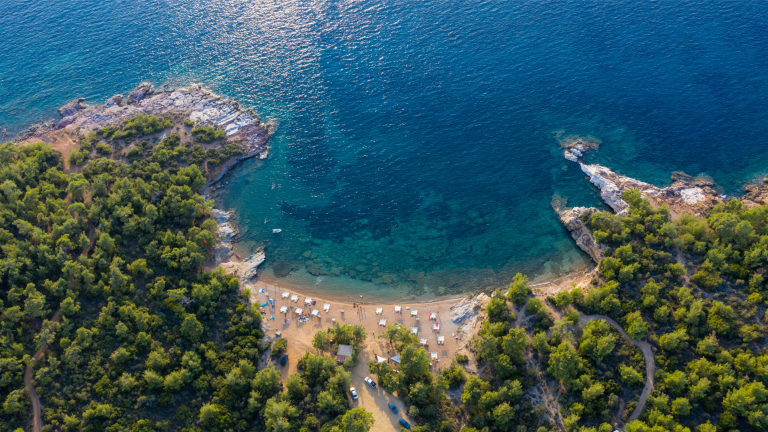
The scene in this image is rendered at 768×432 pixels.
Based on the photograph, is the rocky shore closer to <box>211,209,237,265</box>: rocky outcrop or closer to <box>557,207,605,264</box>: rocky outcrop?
<box>557,207,605,264</box>: rocky outcrop

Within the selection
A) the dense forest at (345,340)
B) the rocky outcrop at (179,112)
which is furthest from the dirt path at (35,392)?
the rocky outcrop at (179,112)

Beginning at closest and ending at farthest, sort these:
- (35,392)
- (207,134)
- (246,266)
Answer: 1. (35,392)
2. (246,266)
3. (207,134)

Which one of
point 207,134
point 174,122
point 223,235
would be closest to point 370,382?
point 223,235

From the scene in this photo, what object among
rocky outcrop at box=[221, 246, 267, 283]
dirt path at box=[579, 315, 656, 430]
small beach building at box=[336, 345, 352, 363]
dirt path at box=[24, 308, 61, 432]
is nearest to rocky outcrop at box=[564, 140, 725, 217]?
dirt path at box=[579, 315, 656, 430]

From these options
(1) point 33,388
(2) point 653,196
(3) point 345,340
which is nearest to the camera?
(1) point 33,388

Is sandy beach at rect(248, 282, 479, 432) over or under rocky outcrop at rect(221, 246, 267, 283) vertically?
under

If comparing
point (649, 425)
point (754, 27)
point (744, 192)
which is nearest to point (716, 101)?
point (744, 192)

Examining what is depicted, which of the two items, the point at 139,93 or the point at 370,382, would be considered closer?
the point at 370,382

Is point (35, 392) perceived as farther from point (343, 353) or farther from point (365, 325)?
point (365, 325)
